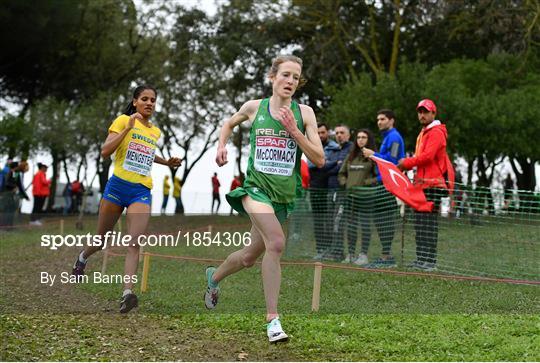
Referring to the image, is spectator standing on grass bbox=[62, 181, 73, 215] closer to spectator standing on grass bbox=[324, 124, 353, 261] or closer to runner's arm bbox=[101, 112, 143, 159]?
spectator standing on grass bbox=[324, 124, 353, 261]

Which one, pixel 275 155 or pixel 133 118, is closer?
pixel 275 155

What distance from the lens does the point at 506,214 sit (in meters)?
11.0

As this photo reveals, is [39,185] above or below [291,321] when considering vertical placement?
above

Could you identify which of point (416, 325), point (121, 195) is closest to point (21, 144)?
point (121, 195)

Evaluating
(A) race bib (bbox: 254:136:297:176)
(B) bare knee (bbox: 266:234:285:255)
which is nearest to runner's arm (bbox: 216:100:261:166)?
(A) race bib (bbox: 254:136:297:176)

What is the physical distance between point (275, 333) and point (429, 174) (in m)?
5.44

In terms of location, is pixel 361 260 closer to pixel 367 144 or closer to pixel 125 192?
pixel 367 144

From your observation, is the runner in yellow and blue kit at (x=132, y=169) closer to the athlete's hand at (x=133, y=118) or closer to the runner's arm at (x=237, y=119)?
the athlete's hand at (x=133, y=118)

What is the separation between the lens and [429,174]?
36.3 feet

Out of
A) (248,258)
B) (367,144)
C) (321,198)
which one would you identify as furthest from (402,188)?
(248,258)

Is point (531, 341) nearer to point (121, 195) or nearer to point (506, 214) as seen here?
point (121, 195)

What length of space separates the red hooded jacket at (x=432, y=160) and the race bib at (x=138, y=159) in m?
3.98

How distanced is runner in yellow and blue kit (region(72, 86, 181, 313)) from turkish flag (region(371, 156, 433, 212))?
361 cm

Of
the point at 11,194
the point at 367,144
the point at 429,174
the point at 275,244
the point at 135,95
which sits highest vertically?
the point at 367,144
